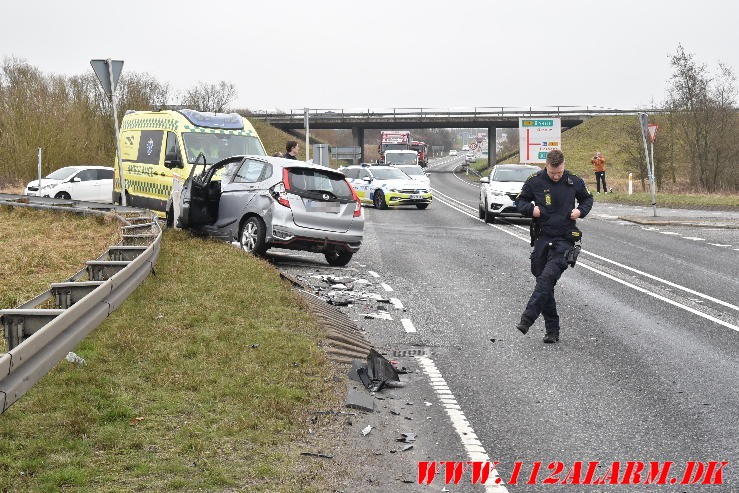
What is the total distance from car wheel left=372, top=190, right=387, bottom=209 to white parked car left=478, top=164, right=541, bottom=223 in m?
6.61

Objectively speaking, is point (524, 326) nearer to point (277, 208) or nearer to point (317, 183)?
point (277, 208)

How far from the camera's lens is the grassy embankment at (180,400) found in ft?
15.5

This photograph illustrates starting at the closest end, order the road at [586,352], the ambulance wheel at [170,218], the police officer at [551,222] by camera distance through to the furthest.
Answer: the road at [586,352], the police officer at [551,222], the ambulance wheel at [170,218]

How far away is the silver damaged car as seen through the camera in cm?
1431

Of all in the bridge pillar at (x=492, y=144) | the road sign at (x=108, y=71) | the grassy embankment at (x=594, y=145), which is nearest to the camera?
the road sign at (x=108, y=71)

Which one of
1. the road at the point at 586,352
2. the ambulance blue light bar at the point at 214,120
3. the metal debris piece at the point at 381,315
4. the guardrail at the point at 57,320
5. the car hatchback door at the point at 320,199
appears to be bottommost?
the road at the point at 586,352

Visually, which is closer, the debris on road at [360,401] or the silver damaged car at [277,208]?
the debris on road at [360,401]

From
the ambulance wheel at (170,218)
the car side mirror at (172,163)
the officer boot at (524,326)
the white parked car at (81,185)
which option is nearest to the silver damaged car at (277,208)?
the ambulance wheel at (170,218)

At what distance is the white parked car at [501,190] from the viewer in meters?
25.4

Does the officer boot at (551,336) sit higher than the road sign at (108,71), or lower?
lower

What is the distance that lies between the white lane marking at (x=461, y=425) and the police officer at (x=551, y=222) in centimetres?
166

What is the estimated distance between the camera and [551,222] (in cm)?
928

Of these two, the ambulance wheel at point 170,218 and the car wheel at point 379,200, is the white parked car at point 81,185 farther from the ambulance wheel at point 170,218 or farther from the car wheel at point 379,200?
the ambulance wheel at point 170,218

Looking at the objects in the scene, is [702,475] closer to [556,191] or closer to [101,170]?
[556,191]
